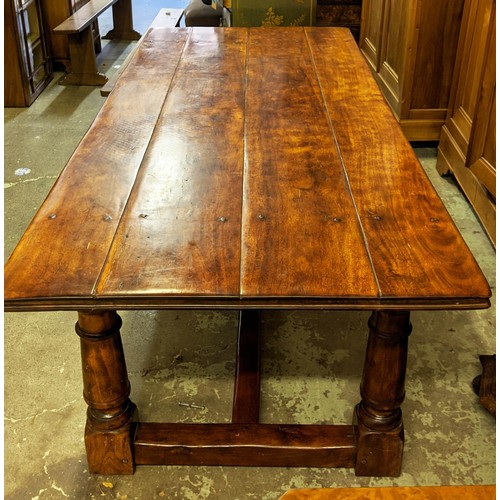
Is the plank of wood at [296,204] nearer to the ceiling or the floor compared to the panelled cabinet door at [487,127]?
nearer to the ceiling

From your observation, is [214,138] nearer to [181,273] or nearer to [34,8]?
[181,273]

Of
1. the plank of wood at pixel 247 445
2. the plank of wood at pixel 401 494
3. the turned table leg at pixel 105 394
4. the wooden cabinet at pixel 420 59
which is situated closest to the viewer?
the plank of wood at pixel 401 494

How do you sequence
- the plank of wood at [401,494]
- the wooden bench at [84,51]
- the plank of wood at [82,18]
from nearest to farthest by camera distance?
the plank of wood at [401,494] → the plank of wood at [82,18] → the wooden bench at [84,51]

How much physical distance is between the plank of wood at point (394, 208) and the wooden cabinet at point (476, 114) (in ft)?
1.99

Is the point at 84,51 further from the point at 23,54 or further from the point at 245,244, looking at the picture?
the point at 245,244

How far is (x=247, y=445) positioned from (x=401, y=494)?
3.01 ft

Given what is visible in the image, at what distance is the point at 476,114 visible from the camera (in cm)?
289

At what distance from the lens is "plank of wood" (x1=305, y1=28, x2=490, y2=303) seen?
138cm

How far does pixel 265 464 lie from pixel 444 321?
0.94m

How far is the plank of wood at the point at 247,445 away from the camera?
1.80m

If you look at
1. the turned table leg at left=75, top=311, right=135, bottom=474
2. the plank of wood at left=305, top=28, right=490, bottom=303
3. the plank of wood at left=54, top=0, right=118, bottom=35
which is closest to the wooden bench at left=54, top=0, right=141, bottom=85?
the plank of wood at left=54, top=0, right=118, bottom=35

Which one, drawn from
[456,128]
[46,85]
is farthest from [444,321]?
[46,85]

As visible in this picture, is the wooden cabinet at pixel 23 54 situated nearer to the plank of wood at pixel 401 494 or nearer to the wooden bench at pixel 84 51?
the wooden bench at pixel 84 51

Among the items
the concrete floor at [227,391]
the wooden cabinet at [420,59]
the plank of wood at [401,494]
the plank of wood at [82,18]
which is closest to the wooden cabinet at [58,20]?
the plank of wood at [82,18]
